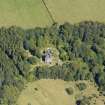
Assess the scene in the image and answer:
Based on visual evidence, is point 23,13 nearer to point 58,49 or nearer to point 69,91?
point 58,49

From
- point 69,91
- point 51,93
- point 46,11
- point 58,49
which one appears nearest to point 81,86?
point 69,91

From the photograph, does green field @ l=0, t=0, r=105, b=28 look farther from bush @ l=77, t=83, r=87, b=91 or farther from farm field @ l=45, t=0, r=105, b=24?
bush @ l=77, t=83, r=87, b=91

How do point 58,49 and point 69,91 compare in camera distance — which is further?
point 58,49

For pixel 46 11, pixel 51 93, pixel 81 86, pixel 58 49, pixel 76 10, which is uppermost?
pixel 46 11

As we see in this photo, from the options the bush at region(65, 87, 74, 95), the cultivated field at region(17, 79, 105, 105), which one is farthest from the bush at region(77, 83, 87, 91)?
the bush at region(65, 87, 74, 95)

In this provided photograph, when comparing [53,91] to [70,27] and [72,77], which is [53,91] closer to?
[72,77]

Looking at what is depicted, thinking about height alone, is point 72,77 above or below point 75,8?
below

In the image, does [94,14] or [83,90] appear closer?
[83,90]

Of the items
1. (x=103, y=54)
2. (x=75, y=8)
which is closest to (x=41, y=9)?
(x=75, y=8)

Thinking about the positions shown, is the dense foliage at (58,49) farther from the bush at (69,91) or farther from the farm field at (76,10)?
the farm field at (76,10)
